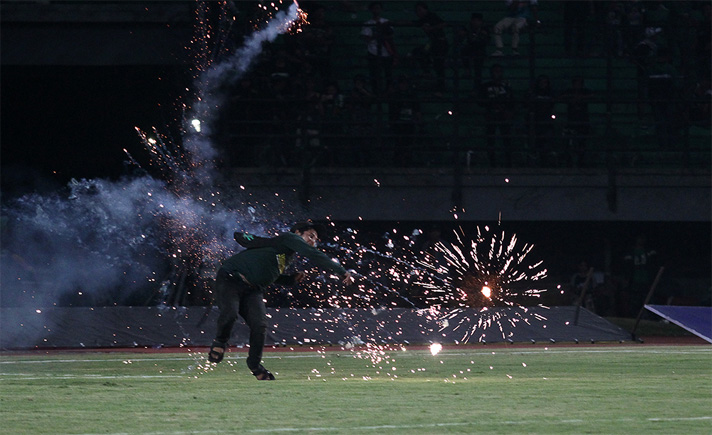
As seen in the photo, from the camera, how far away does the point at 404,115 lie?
23281 millimetres

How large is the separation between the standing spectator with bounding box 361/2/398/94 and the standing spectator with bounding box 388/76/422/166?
0.32 meters

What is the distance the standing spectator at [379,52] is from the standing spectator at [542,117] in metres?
2.89

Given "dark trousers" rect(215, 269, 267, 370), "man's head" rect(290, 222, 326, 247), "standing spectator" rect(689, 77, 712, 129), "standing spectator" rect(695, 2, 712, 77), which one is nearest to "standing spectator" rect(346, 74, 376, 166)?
"standing spectator" rect(689, 77, 712, 129)

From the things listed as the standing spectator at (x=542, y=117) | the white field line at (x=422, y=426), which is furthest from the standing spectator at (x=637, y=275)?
the white field line at (x=422, y=426)

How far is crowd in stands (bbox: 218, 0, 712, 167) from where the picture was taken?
74.4 ft

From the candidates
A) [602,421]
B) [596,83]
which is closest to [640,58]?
[596,83]

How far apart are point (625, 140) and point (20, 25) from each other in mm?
12004

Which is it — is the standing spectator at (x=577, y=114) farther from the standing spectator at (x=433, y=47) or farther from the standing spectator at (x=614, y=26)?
the standing spectator at (x=433, y=47)

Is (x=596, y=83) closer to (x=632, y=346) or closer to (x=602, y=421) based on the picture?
(x=632, y=346)

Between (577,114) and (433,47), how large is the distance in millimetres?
3228

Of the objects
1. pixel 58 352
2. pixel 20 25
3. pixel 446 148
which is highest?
pixel 20 25

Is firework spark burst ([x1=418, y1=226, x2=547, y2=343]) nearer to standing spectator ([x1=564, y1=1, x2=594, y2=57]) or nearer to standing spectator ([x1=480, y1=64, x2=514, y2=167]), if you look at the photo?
standing spectator ([x1=480, y1=64, x2=514, y2=167])

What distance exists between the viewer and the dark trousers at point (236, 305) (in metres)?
11.8

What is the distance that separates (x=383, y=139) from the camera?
23344 millimetres
